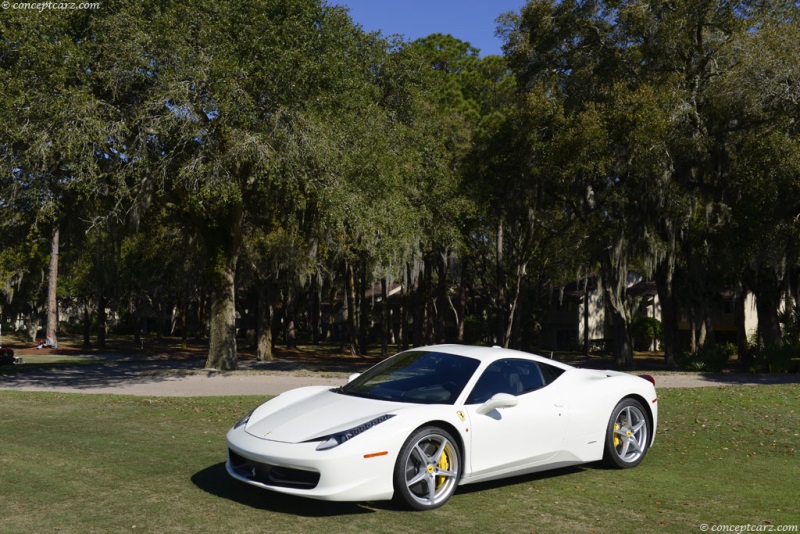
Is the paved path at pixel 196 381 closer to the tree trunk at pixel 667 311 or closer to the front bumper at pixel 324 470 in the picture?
the tree trunk at pixel 667 311

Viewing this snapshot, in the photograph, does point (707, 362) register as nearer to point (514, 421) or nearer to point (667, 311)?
point (667, 311)

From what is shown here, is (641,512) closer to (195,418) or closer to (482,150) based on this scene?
(195,418)

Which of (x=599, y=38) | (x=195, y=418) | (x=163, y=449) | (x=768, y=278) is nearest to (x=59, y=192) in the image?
(x=195, y=418)

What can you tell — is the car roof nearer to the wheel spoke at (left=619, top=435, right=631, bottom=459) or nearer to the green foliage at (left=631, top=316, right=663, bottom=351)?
the wheel spoke at (left=619, top=435, right=631, bottom=459)

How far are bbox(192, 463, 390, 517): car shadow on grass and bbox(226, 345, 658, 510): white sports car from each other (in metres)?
0.21

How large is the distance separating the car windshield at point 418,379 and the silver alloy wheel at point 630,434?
6.36ft

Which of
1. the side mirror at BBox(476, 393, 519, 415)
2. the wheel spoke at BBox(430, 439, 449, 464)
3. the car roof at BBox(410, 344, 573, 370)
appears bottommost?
the wheel spoke at BBox(430, 439, 449, 464)

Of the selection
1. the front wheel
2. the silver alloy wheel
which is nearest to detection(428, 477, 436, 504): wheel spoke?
the front wheel

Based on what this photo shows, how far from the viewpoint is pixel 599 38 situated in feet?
92.5

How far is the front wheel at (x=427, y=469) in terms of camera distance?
6230 mm

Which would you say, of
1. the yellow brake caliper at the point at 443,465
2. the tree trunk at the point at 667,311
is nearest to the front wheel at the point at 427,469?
the yellow brake caliper at the point at 443,465

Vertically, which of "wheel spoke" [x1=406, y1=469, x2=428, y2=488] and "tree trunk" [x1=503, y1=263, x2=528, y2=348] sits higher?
"tree trunk" [x1=503, y1=263, x2=528, y2=348]

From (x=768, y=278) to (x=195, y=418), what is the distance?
2383cm

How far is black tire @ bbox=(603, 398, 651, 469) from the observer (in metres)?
8.00
